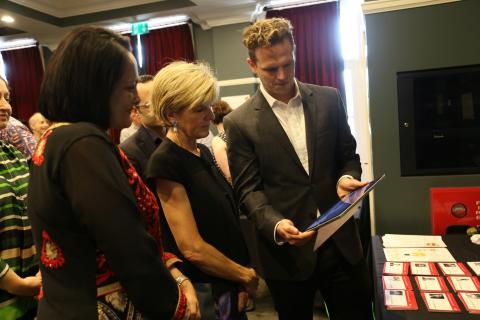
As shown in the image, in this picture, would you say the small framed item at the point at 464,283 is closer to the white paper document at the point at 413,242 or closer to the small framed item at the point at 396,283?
the small framed item at the point at 396,283

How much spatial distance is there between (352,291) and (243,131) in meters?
0.76

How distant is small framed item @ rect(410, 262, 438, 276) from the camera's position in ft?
5.03

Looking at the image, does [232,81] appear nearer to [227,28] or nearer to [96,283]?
[227,28]

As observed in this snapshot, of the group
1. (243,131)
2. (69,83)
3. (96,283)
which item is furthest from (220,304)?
(69,83)

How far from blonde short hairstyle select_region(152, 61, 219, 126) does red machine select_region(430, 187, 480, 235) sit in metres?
1.73

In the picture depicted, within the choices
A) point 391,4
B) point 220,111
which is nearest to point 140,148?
point 220,111

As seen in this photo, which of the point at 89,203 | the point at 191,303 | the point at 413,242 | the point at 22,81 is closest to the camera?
the point at 89,203

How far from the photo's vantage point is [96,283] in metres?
0.84

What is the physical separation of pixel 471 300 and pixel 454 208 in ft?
3.83

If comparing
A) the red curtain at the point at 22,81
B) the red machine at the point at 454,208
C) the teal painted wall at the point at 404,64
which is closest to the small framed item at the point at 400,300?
the red machine at the point at 454,208

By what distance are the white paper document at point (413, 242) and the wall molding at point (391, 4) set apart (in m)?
1.50

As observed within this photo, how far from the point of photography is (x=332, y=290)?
1521mm

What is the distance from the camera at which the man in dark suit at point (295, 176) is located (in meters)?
1.50

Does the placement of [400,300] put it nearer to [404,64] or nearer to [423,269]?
[423,269]
